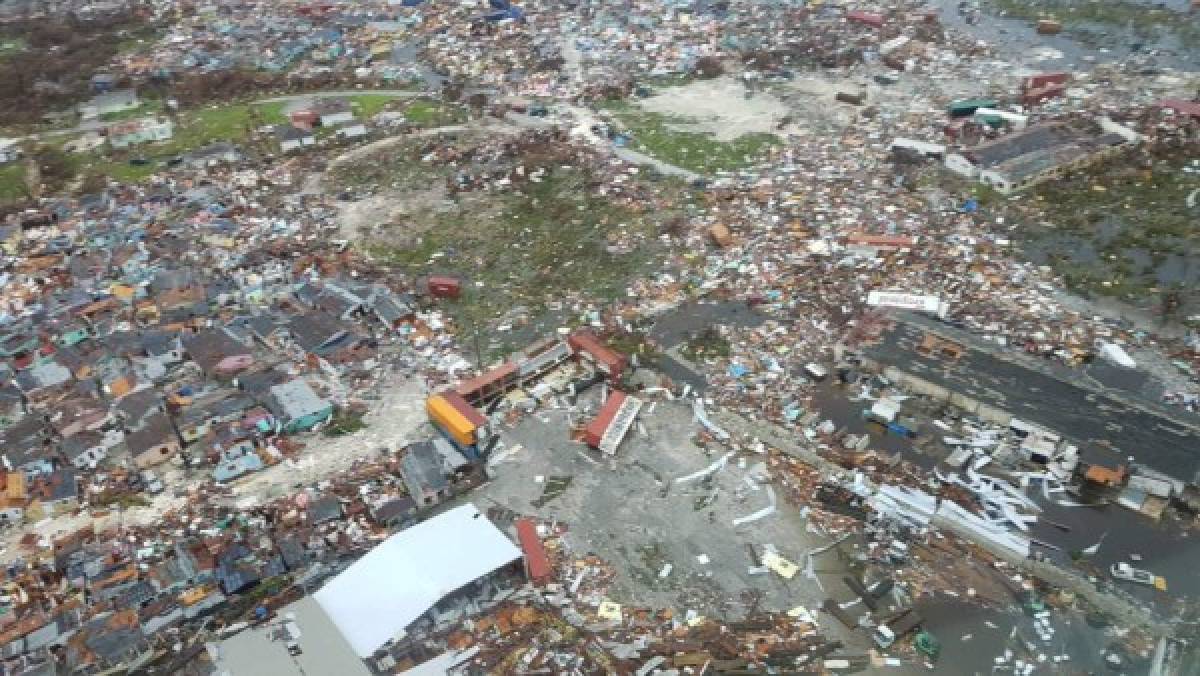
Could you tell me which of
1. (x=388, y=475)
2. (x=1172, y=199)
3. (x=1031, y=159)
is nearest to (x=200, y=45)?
(x=388, y=475)

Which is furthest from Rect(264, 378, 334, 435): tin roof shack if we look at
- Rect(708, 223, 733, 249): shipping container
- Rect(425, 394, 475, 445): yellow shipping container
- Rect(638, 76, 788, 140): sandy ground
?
Rect(638, 76, 788, 140): sandy ground

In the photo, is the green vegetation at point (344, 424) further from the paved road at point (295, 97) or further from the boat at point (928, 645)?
the paved road at point (295, 97)

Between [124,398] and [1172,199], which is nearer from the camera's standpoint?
[124,398]

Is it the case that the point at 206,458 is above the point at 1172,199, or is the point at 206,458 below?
below

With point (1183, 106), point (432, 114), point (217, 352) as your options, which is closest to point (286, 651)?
point (217, 352)

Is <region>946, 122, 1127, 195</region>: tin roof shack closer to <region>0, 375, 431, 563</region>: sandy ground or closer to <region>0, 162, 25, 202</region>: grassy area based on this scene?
<region>0, 375, 431, 563</region>: sandy ground

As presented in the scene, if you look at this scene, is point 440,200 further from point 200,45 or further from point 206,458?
point 200,45
